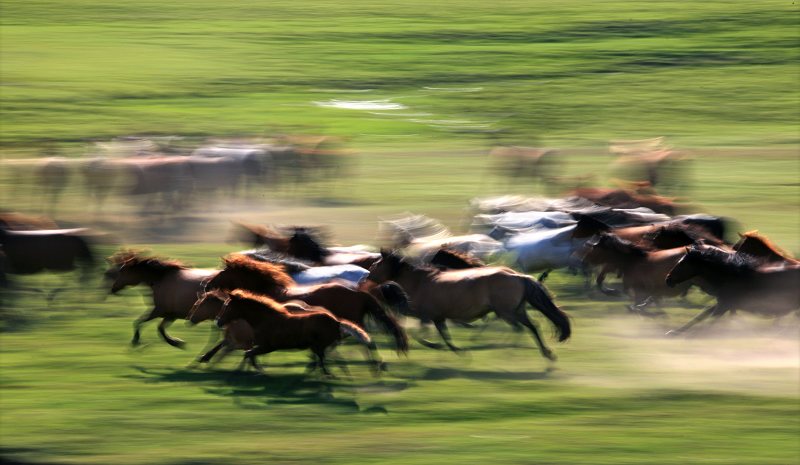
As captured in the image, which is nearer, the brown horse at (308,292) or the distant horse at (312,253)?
the brown horse at (308,292)

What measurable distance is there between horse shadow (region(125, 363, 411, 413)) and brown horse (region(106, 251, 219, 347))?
2.58 ft

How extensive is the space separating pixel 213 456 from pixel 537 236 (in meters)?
6.66

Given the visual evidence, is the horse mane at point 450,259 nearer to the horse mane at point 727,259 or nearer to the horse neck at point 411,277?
the horse neck at point 411,277

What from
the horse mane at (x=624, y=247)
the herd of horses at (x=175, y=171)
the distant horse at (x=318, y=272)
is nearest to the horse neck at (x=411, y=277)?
the distant horse at (x=318, y=272)

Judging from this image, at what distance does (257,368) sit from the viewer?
40.4ft

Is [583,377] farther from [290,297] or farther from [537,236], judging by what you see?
[537,236]

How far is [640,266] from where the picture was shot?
48.1 feet

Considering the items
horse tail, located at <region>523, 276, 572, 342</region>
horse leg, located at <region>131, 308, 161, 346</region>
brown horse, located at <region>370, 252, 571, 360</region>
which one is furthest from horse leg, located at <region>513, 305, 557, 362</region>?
horse leg, located at <region>131, 308, 161, 346</region>

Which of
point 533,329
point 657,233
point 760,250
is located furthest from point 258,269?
point 760,250

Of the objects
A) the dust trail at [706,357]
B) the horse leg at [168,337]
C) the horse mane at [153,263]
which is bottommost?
the horse leg at [168,337]

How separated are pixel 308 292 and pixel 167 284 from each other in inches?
58.9

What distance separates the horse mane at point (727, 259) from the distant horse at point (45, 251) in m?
6.57

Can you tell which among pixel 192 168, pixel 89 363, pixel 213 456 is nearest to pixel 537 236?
pixel 89 363

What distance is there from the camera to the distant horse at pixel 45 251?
15.4 m
